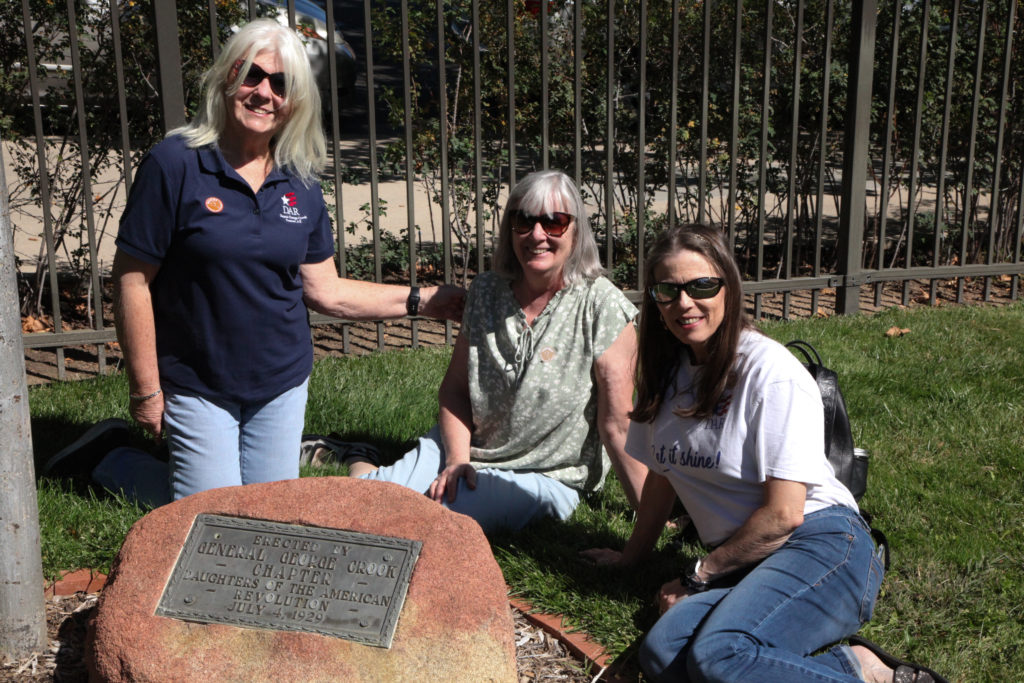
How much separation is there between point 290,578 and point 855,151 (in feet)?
16.2

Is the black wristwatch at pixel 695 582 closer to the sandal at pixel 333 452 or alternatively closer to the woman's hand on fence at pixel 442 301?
the woman's hand on fence at pixel 442 301

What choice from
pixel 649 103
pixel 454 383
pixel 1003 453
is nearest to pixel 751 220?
pixel 649 103

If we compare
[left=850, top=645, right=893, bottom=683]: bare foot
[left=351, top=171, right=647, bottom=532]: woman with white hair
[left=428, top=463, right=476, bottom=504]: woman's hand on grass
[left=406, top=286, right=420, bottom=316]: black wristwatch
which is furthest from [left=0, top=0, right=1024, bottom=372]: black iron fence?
[left=850, top=645, right=893, bottom=683]: bare foot

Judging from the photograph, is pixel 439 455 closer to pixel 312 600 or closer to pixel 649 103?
pixel 312 600

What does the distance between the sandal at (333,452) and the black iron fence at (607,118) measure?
1.47 meters

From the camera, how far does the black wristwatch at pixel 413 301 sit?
3.77 metres

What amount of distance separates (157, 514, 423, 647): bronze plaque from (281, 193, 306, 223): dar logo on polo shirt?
102 cm

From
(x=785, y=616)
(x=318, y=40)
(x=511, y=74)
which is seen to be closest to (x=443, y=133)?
(x=511, y=74)

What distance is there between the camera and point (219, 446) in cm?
341

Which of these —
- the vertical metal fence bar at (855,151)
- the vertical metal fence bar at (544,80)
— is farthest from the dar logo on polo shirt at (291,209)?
the vertical metal fence bar at (855,151)

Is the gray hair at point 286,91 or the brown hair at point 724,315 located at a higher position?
the gray hair at point 286,91

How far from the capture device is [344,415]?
15.2ft

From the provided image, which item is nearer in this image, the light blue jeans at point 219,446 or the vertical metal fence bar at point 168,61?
the light blue jeans at point 219,446

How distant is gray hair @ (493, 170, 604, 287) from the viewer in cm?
338
